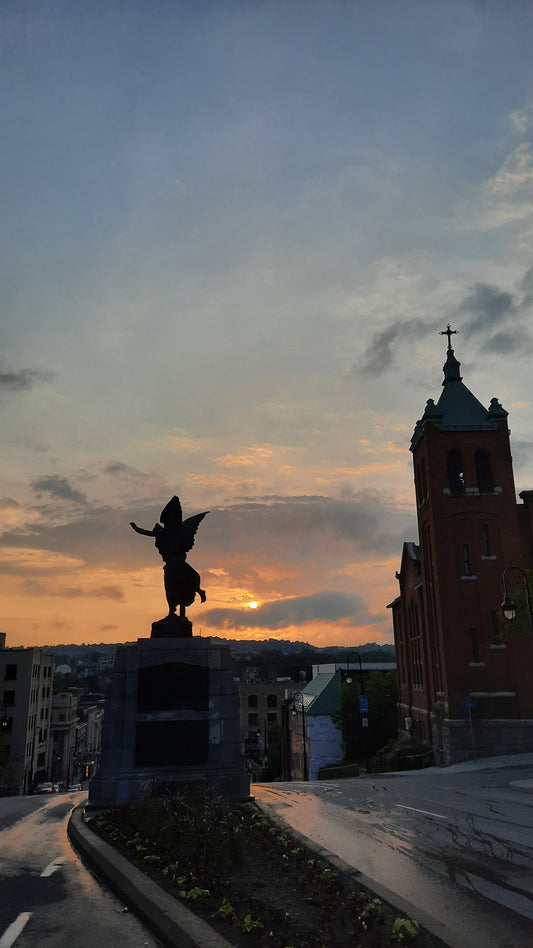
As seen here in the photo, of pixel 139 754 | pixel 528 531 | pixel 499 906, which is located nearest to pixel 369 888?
pixel 499 906

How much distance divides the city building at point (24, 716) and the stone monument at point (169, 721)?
55298mm

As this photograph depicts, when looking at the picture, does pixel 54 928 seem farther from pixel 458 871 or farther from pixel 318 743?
pixel 318 743

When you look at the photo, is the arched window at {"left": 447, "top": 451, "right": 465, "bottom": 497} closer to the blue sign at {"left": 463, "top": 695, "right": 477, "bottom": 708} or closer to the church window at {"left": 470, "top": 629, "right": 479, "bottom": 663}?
the church window at {"left": 470, "top": 629, "right": 479, "bottom": 663}

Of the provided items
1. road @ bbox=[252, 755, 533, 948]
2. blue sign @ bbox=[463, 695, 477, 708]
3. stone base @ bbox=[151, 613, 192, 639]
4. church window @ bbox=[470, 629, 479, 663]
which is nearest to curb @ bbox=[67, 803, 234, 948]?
road @ bbox=[252, 755, 533, 948]

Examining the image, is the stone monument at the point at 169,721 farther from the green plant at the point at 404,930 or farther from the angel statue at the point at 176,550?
the green plant at the point at 404,930

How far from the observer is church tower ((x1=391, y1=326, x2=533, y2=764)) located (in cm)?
3947

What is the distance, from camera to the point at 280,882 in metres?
9.16

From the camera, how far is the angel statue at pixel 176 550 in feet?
68.1

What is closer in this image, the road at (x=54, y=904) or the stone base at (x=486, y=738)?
the road at (x=54, y=904)

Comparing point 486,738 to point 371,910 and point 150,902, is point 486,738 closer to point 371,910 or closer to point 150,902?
point 371,910

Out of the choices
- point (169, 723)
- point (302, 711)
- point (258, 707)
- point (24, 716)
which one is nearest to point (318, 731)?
point (302, 711)

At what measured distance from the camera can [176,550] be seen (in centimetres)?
2091

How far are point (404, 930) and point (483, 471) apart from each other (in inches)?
1582

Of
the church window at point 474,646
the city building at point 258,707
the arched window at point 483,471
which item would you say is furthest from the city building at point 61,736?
the arched window at point 483,471
